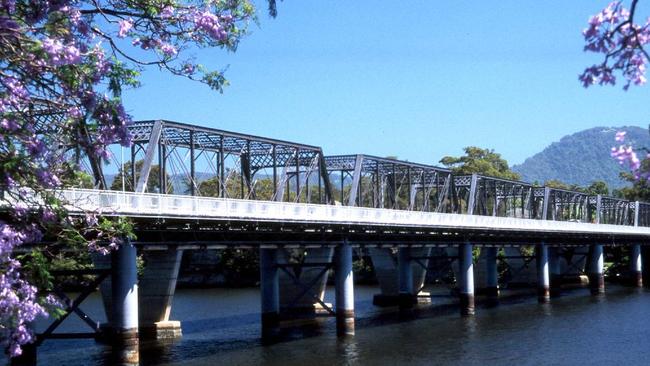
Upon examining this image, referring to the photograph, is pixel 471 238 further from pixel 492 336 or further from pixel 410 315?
pixel 492 336

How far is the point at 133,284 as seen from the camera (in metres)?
39.0

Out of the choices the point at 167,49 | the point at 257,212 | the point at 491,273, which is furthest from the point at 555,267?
the point at 167,49

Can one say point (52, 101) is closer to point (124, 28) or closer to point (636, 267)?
point (124, 28)

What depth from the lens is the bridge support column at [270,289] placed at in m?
58.9

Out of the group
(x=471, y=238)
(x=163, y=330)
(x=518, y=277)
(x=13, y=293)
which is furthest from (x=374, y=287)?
(x=13, y=293)

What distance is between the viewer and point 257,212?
46344 mm

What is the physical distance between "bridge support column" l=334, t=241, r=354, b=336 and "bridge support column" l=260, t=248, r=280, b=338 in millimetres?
4604

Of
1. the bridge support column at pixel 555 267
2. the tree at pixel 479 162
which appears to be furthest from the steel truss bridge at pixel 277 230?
the tree at pixel 479 162

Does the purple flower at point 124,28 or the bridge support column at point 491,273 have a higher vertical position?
the purple flower at point 124,28

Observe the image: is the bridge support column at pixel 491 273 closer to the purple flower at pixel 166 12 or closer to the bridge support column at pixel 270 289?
the bridge support column at pixel 270 289

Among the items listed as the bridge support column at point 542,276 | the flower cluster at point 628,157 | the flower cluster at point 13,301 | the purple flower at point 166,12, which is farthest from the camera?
the bridge support column at point 542,276

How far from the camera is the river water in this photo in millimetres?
43281

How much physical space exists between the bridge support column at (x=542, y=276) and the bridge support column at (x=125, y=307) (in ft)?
161

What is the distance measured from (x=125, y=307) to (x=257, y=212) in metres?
10.0
